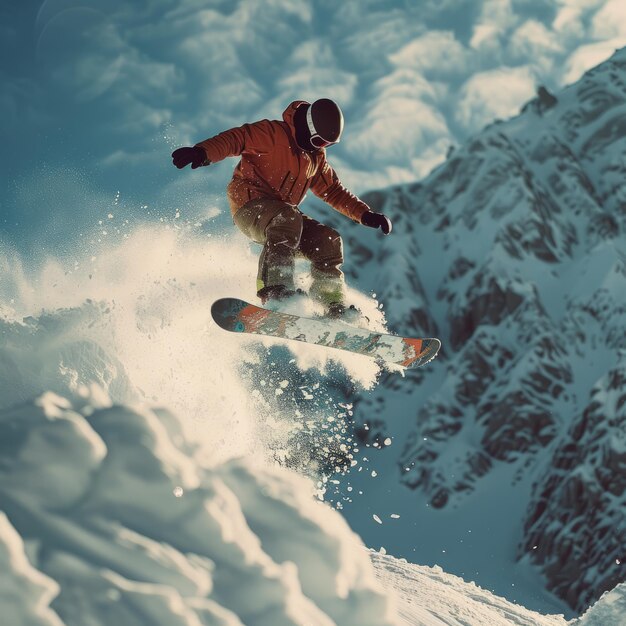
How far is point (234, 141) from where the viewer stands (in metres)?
6.67

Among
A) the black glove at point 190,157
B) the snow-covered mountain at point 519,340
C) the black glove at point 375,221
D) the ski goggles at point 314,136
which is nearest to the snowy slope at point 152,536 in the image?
the black glove at point 190,157

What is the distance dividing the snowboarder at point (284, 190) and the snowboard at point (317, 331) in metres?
0.20

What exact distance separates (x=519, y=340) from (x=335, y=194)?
121766mm

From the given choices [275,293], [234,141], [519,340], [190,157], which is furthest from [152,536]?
[519,340]

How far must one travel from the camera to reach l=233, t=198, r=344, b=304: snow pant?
22.1ft

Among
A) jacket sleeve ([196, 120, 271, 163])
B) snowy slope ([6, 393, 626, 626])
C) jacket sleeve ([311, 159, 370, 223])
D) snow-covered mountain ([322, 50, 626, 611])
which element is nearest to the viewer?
snowy slope ([6, 393, 626, 626])

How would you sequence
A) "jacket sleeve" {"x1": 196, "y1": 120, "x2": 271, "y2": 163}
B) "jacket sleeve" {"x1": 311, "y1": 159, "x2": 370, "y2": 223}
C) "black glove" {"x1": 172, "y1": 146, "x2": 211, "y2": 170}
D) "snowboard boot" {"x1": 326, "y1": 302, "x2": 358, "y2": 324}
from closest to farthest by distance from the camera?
1. "black glove" {"x1": 172, "y1": 146, "x2": 211, "y2": 170}
2. "jacket sleeve" {"x1": 196, "y1": 120, "x2": 271, "y2": 163}
3. "snowboard boot" {"x1": 326, "y1": 302, "x2": 358, "y2": 324}
4. "jacket sleeve" {"x1": 311, "y1": 159, "x2": 370, "y2": 223}

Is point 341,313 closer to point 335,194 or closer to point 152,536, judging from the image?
point 335,194

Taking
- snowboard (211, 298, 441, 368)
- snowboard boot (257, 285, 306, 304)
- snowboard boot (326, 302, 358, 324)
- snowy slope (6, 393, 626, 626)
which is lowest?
snowy slope (6, 393, 626, 626)

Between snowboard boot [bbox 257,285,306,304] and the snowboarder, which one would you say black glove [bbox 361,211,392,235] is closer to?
the snowboarder

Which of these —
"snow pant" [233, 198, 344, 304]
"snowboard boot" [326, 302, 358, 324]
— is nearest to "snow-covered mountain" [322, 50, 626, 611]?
"snowboard boot" [326, 302, 358, 324]

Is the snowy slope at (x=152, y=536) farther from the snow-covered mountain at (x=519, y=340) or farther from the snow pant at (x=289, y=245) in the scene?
the snow-covered mountain at (x=519, y=340)

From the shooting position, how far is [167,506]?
143 inches

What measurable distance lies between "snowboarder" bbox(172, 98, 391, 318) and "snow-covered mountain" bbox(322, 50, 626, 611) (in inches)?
3603
